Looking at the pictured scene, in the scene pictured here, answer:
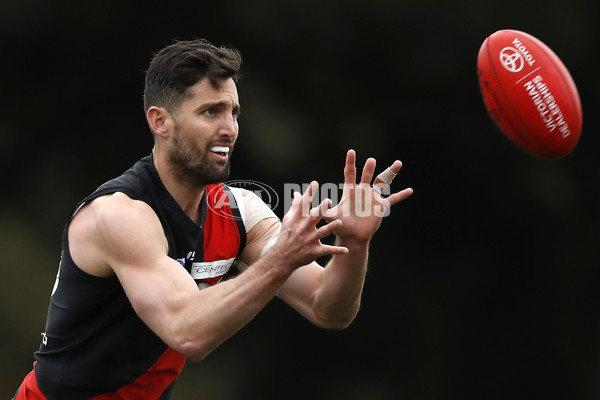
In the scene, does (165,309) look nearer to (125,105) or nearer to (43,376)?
(43,376)

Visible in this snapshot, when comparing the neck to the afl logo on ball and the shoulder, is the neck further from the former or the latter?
the afl logo on ball

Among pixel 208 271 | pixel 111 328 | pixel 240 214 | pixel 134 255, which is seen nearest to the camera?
pixel 134 255

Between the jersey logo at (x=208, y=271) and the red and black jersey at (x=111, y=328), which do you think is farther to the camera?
the jersey logo at (x=208, y=271)

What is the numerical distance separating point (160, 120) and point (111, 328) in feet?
2.70

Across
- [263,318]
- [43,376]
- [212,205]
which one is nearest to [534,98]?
[212,205]

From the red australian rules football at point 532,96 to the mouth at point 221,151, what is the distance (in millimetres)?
1237

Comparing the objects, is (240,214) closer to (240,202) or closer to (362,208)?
(240,202)

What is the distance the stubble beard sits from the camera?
3.16 metres

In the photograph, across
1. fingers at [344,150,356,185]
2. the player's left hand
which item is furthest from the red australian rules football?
fingers at [344,150,356,185]

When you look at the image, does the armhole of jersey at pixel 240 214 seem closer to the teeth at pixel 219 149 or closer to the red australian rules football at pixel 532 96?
the teeth at pixel 219 149

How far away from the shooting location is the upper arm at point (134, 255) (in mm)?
2664

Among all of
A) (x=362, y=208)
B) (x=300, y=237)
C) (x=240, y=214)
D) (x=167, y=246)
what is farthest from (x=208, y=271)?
(x=300, y=237)

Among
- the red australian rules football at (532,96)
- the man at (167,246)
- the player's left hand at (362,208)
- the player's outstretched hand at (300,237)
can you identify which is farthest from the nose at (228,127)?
the red australian rules football at (532,96)

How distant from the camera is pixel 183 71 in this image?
3.17 metres
